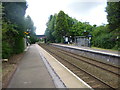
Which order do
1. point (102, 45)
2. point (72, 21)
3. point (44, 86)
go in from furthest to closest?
point (72, 21), point (102, 45), point (44, 86)

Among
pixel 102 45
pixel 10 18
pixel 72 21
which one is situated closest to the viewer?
pixel 10 18

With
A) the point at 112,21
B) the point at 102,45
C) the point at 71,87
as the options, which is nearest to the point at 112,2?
the point at 112,21

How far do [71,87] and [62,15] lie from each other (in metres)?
45.8

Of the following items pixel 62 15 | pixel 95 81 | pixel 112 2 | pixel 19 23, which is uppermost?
pixel 62 15

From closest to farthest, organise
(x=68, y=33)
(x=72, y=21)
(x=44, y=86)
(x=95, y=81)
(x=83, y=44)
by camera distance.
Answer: (x=44, y=86), (x=95, y=81), (x=83, y=44), (x=68, y=33), (x=72, y=21)

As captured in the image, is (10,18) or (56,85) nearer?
(56,85)

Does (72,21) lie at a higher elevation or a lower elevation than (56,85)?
higher

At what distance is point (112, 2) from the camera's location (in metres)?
18.9

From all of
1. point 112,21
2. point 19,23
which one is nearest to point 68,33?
point 112,21

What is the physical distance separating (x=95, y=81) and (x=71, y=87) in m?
1.73

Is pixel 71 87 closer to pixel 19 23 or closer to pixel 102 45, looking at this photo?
pixel 19 23

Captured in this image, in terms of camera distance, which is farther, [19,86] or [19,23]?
[19,23]

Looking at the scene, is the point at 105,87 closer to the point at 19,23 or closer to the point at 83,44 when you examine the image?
the point at 19,23

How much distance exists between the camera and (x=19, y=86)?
5.30 meters
